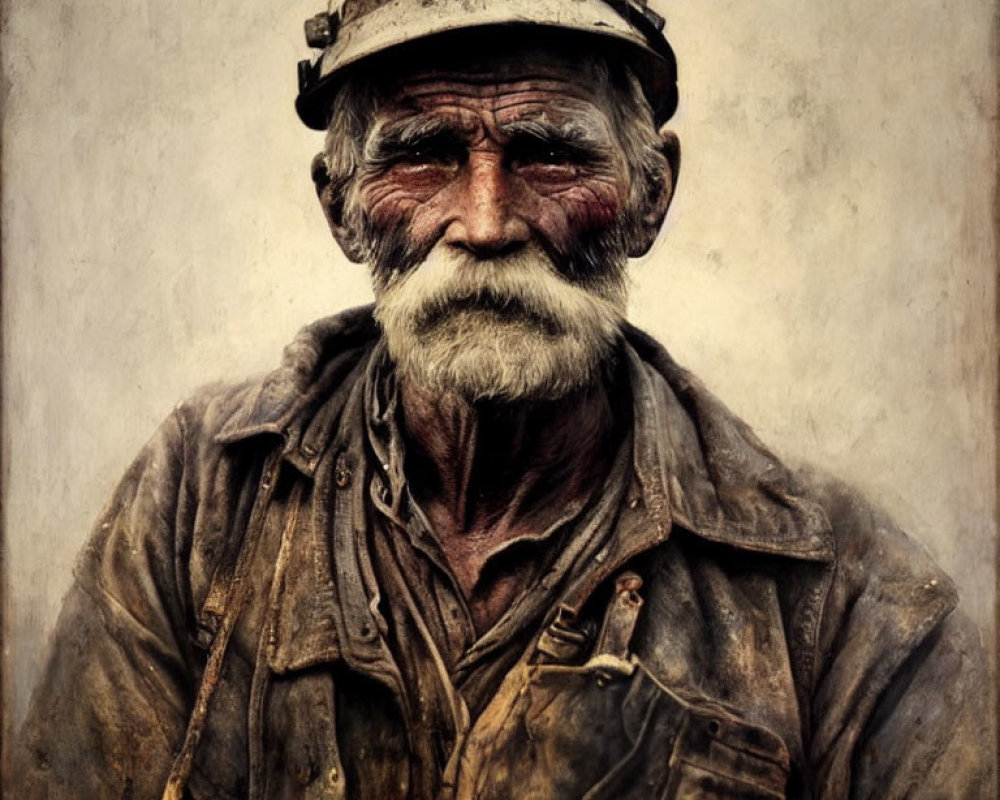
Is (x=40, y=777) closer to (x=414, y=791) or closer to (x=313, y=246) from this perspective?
(x=414, y=791)

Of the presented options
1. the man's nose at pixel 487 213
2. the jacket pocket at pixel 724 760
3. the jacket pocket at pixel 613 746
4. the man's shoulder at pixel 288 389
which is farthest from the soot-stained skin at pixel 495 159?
the jacket pocket at pixel 724 760

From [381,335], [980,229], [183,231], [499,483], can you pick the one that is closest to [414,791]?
[499,483]

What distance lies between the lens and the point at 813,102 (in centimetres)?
393

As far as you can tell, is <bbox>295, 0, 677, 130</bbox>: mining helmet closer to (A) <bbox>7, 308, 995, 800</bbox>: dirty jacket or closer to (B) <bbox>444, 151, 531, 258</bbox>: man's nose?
(B) <bbox>444, 151, 531, 258</bbox>: man's nose

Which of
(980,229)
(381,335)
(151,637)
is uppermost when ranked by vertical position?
(980,229)

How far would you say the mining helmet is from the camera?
3607mm

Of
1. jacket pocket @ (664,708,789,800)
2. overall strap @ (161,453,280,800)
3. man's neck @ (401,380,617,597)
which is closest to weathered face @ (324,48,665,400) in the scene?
man's neck @ (401,380,617,597)

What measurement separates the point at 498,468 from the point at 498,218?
0.51 meters

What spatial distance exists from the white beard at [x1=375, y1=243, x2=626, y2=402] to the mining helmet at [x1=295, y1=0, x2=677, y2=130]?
0.40m

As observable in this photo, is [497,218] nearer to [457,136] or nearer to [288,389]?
[457,136]

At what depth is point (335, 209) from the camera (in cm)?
390

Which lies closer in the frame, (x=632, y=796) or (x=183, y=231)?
(x=632, y=796)

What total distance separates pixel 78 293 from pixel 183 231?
0.82ft

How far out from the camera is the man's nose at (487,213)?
3580 millimetres
